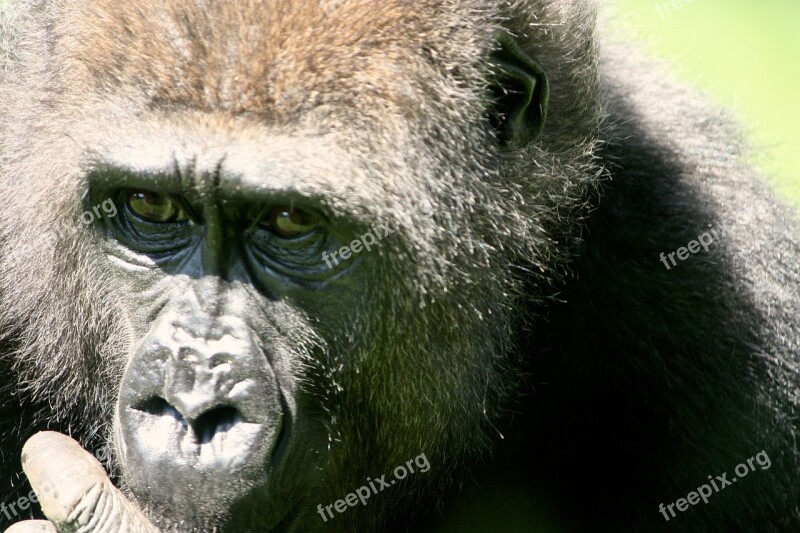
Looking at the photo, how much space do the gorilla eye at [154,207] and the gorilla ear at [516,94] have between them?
137 centimetres

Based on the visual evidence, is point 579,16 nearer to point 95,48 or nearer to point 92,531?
point 95,48

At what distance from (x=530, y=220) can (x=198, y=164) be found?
1471 mm

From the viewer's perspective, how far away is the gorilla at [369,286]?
175 inches

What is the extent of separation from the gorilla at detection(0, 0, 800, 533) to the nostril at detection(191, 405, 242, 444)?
11 mm

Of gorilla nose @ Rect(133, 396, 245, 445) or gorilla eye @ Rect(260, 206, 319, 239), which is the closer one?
gorilla nose @ Rect(133, 396, 245, 445)

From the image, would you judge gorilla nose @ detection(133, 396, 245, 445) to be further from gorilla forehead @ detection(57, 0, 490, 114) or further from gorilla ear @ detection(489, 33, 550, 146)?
gorilla ear @ detection(489, 33, 550, 146)

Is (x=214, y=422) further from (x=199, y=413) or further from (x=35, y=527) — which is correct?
(x=35, y=527)

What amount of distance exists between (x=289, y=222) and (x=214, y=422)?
2.84 ft

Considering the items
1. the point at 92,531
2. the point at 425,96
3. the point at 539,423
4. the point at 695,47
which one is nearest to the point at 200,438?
the point at 92,531

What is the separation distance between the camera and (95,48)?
4.73 meters

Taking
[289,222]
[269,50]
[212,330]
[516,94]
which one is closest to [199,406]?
[212,330]

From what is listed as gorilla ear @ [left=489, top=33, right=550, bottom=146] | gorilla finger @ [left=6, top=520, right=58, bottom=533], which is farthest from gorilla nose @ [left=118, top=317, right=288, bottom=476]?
gorilla ear @ [left=489, top=33, right=550, bottom=146]

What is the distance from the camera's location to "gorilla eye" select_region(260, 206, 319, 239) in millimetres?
4629

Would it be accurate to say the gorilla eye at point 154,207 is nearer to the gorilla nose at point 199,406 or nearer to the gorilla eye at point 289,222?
the gorilla eye at point 289,222
